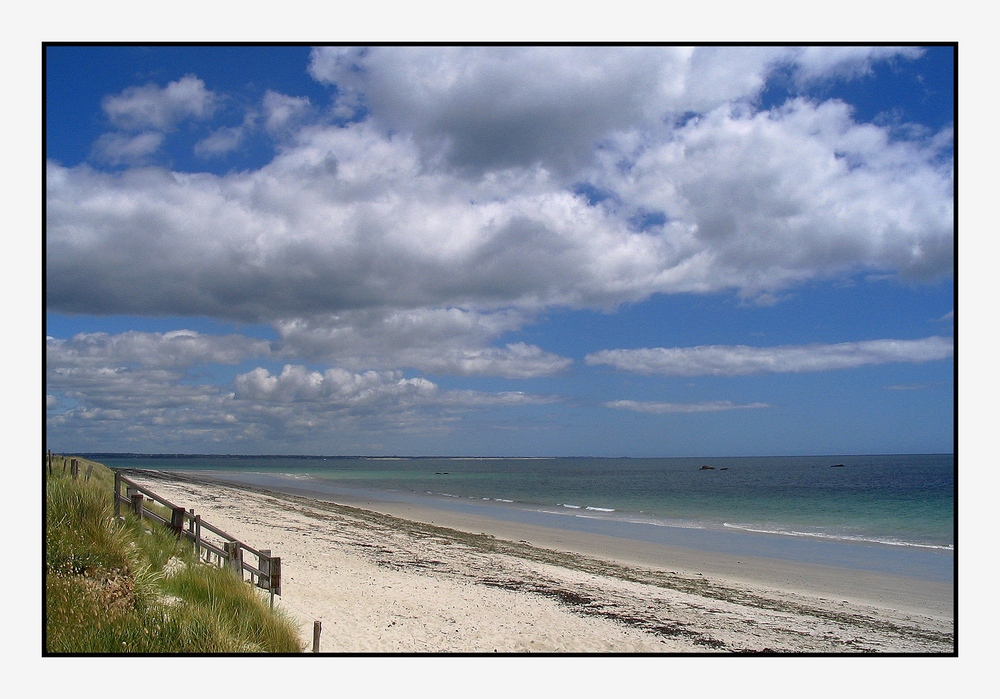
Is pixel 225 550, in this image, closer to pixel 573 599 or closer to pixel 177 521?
pixel 177 521

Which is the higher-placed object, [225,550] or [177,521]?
[177,521]

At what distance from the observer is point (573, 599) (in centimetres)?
1438

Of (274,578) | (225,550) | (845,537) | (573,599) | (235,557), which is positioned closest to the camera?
(274,578)

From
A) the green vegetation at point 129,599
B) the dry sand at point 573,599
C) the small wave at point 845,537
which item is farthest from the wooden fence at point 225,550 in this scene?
the small wave at point 845,537

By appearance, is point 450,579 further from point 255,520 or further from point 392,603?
point 255,520

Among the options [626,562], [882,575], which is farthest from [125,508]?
[882,575]

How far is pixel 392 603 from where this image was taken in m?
12.8

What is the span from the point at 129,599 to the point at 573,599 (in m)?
9.41

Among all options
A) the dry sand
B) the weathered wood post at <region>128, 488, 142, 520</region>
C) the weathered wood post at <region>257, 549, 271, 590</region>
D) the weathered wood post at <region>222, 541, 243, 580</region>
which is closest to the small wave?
the dry sand

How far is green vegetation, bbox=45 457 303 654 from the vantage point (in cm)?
707

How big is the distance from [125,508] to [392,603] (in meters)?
5.42

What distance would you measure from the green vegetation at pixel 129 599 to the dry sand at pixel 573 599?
1418 mm

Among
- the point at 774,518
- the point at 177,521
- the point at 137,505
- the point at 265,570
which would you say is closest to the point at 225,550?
the point at 265,570

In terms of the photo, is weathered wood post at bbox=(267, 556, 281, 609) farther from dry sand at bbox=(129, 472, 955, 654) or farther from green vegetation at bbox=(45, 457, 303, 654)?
green vegetation at bbox=(45, 457, 303, 654)
